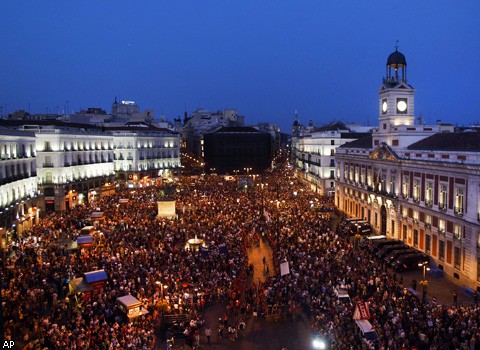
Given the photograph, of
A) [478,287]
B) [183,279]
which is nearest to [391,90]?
[478,287]

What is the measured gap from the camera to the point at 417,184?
41000mm

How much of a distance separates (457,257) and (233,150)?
10961 centimetres

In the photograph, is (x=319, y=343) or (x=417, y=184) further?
(x=417, y=184)

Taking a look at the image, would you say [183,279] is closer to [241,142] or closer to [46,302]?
[46,302]

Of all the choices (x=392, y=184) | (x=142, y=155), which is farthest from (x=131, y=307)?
(x=142, y=155)

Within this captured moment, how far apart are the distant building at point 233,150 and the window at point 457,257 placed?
106 metres

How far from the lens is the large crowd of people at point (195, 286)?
21750mm

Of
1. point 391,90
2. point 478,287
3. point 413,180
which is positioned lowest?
point 478,287

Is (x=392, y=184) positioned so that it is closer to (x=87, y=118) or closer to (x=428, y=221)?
(x=428, y=221)

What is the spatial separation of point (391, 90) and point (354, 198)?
15.2 metres

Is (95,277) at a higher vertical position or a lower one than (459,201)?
lower

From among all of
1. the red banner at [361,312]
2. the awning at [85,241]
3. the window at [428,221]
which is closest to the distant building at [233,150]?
the window at [428,221]

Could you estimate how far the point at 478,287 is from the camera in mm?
30078

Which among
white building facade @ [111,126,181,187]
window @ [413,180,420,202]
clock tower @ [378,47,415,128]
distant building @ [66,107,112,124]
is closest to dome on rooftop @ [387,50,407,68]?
clock tower @ [378,47,415,128]
